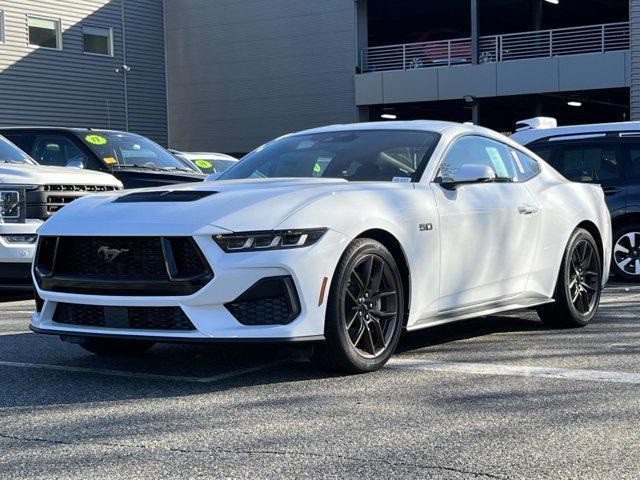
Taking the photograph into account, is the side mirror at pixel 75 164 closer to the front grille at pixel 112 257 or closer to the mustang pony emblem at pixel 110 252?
the front grille at pixel 112 257

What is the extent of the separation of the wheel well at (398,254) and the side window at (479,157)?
2.48 feet

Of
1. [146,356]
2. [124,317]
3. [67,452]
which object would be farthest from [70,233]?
[67,452]

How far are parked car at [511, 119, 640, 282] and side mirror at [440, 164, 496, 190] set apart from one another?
5.23 m

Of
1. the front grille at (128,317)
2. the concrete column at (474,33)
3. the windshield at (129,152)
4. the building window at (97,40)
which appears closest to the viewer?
the front grille at (128,317)

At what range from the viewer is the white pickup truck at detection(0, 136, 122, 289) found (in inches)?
368

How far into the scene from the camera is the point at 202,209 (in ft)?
17.1

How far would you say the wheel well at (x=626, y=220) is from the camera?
11.0 metres

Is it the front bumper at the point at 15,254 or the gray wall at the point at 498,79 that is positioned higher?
the gray wall at the point at 498,79

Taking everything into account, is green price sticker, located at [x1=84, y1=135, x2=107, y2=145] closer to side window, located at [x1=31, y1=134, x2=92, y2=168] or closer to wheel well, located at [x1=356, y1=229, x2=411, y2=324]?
side window, located at [x1=31, y1=134, x2=92, y2=168]

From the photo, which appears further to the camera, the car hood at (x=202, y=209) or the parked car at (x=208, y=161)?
the parked car at (x=208, y=161)

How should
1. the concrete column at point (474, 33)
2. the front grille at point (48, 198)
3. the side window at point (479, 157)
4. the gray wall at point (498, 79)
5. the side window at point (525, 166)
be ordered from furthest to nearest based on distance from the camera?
the concrete column at point (474, 33), the gray wall at point (498, 79), the front grille at point (48, 198), the side window at point (525, 166), the side window at point (479, 157)

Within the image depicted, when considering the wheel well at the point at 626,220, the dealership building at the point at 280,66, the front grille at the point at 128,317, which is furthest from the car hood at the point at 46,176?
the dealership building at the point at 280,66

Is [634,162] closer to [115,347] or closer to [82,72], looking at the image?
[115,347]

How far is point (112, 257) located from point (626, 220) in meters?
7.25
